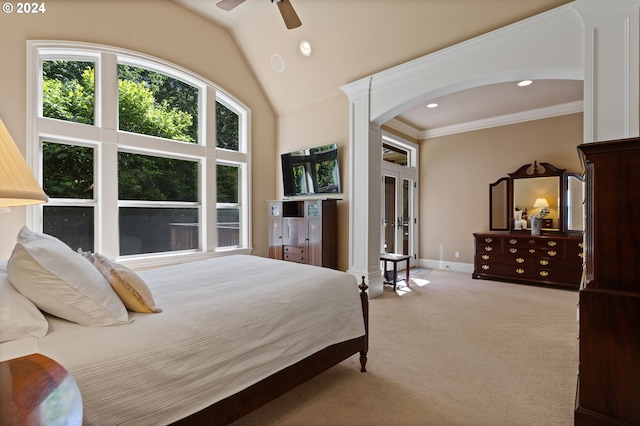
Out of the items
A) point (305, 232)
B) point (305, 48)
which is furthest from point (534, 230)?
point (305, 48)

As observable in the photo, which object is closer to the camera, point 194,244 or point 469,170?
point 194,244

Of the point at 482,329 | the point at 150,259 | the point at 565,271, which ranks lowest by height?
the point at 482,329

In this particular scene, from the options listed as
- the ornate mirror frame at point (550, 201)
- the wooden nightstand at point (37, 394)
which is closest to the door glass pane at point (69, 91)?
the wooden nightstand at point (37, 394)

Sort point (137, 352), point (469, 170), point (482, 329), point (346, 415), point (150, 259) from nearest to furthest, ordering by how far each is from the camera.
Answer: point (137, 352)
point (346, 415)
point (482, 329)
point (150, 259)
point (469, 170)

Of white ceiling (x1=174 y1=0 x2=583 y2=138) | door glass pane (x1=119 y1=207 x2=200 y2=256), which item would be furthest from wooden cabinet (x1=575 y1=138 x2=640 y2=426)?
door glass pane (x1=119 y1=207 x2=200 y2=256)

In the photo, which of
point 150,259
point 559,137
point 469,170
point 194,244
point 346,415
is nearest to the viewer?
point 346,415

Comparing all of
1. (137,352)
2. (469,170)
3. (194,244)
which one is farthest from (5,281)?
(469,170)

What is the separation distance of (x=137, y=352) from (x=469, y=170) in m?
6.26

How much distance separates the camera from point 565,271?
467 cm

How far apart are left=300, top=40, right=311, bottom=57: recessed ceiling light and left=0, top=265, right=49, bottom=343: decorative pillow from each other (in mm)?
4078

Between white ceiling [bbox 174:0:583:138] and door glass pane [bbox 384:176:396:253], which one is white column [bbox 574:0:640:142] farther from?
door glass pane [bbox 384:176:396:253]

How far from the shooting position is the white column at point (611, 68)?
244 centimetres

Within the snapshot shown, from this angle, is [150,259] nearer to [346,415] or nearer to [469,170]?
[346,415]

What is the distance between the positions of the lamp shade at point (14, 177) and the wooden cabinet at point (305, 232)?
3.63 m
